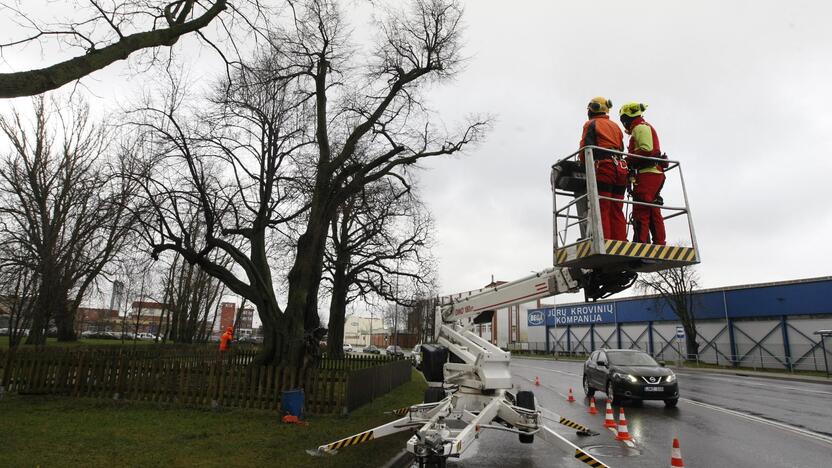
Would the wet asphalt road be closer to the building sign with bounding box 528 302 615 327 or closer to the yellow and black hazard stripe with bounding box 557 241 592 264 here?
the yellow and black hazard stripe with bounding box 557 241 592 264

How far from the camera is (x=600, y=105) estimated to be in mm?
5883

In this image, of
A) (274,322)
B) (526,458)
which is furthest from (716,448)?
(274,322)

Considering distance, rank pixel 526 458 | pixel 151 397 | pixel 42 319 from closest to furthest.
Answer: pixel 526 458 < pixel 151 397 < pixel 42 319

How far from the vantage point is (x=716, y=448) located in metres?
7.78

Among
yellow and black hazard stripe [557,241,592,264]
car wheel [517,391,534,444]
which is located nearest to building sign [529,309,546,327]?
car wheel [517,391,534,444]

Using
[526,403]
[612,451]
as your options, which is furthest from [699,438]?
[526,403]

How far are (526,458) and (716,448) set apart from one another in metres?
3.28

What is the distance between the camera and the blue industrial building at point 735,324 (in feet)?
98.8

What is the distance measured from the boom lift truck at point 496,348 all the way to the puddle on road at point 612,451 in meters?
0.58

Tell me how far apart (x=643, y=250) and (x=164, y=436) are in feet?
25.7

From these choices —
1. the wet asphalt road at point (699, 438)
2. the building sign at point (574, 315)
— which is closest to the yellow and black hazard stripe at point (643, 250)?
the wet asphalt road at point (699, 438)

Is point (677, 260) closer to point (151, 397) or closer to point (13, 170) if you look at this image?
point (151, 397)

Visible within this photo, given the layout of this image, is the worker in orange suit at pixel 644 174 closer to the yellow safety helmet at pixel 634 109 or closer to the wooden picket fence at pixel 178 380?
the yellow safety helmet at pixel 634 109

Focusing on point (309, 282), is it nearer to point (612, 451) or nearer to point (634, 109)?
point (612, 451)
